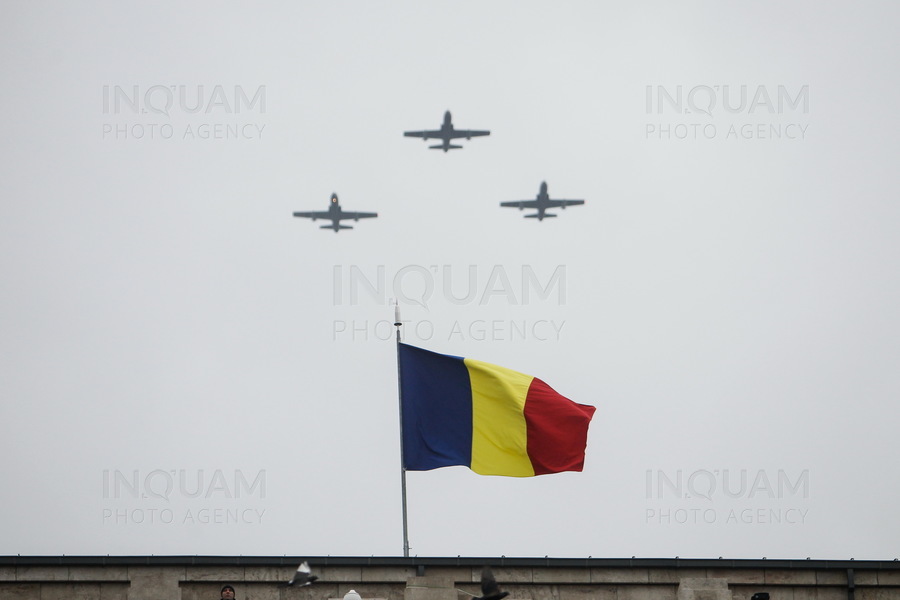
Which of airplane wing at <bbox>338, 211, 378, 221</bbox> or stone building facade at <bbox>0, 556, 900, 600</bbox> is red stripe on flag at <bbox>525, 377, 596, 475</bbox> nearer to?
stone building facade at <bbox>0, 556, 900, 600</bbox>

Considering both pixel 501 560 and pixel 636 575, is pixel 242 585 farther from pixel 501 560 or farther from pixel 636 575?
pixel 636 575

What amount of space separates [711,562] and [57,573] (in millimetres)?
11849

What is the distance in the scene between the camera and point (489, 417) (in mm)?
25125

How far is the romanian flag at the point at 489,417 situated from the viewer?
24797 millimetres

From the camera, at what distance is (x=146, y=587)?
→ 21.9m

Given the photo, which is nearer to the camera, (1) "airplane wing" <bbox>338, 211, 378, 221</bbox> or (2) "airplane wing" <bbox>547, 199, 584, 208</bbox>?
(1) "airplane wing" <bbox>338, 211, 378, 221</bbox>

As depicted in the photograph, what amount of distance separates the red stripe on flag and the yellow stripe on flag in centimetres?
15

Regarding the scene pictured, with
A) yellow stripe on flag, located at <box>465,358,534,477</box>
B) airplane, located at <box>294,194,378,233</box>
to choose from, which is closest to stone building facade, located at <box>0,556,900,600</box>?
yellow stripe on flag, located at <box>465,358,534,477</box>

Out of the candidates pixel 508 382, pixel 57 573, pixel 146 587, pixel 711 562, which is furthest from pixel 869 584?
pixel 57 573

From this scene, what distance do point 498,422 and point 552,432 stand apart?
3.66 ft

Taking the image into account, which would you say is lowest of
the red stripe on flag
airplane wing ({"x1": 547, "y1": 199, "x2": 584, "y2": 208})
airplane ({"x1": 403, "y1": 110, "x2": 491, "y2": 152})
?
the red stripe on flag

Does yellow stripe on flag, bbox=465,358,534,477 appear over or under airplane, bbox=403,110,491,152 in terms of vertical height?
under

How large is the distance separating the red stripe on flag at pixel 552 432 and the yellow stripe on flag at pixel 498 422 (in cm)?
15

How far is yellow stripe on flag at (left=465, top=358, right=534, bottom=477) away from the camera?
24875mm
